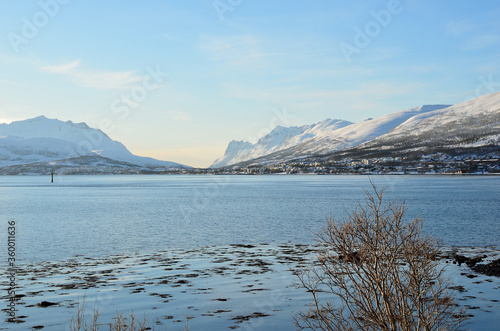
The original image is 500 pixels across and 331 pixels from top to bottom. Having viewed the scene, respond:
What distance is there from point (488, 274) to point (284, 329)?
14601 mm

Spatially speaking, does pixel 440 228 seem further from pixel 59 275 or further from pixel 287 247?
pixel 59 275

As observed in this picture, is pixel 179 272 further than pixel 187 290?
Yes

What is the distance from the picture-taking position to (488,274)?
2422 cm

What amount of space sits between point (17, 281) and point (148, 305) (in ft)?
31.7

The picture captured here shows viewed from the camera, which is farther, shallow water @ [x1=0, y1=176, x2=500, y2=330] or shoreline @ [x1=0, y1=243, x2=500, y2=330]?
shallow water @ [x1=0, y1=176, x2=500, y2=330]

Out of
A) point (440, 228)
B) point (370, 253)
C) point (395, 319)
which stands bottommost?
point (440, 228)

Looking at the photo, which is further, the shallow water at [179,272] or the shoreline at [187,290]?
the shallow water at [179,272]

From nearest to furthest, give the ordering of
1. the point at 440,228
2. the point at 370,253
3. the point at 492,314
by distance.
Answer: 1. the point at 370,253
2. the point at 492,314
3. the point at 440,228

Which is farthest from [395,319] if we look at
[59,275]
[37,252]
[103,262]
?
[37,252]

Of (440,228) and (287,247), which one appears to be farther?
(440,228)

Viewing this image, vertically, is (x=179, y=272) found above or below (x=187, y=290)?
below

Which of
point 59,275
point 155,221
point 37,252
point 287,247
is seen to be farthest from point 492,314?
point 155,221

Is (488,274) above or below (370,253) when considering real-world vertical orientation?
below

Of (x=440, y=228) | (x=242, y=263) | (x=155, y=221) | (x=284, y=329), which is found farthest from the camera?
(x=155, y=221)
